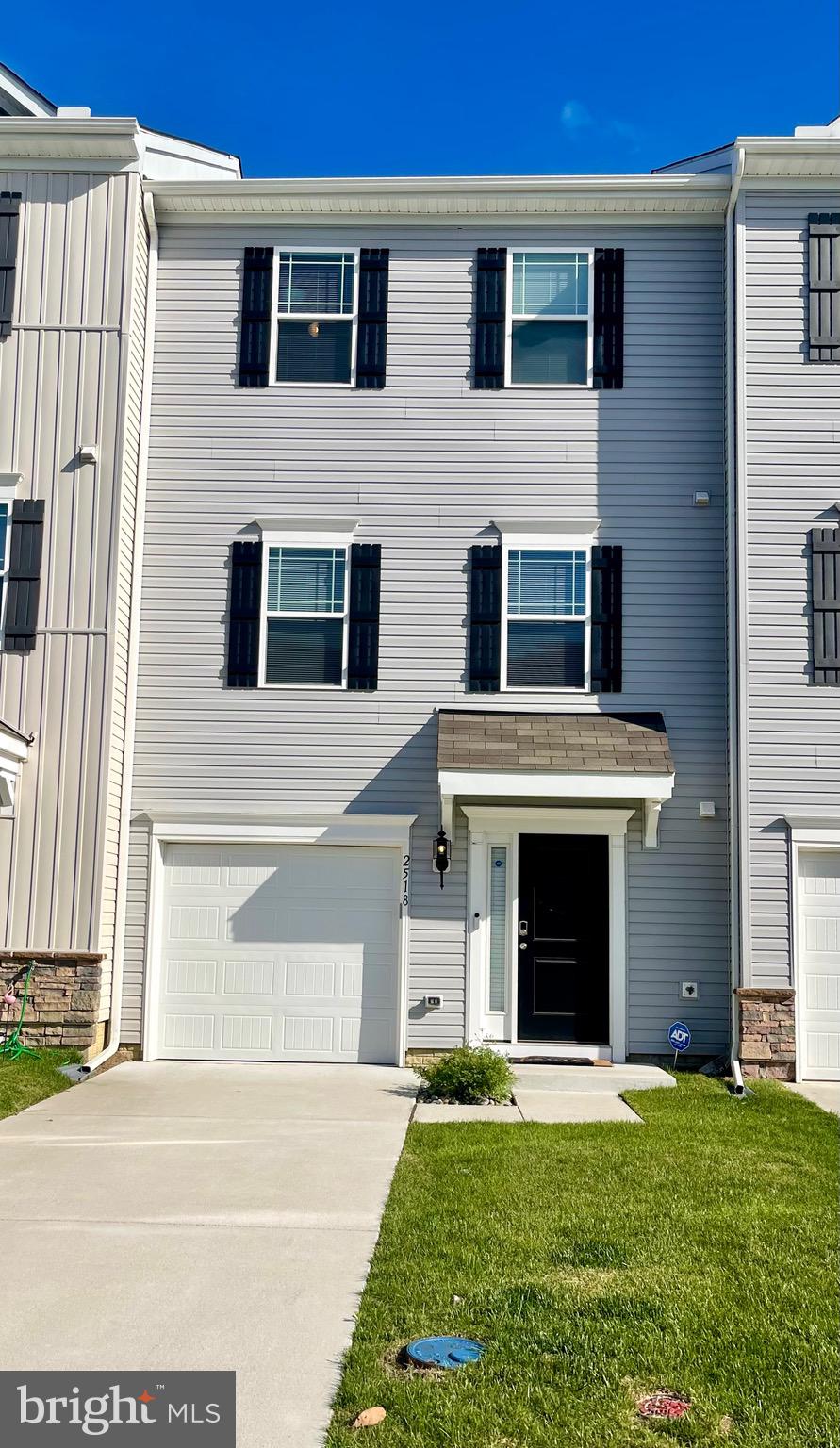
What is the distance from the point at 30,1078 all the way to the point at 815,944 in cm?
655

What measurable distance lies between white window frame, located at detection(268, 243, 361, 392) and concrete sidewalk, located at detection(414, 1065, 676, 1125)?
647 cm

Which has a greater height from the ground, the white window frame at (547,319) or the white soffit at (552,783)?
the white window frame at (547,319)

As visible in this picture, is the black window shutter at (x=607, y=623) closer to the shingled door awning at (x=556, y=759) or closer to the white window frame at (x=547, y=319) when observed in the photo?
the shingled door awning at (x=556, y=759)

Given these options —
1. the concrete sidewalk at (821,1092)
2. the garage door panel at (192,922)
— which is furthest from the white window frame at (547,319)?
the concrete sidewalk at (821,1092)

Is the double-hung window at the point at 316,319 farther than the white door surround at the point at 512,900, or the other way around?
the double-hung window at the point at 316,319

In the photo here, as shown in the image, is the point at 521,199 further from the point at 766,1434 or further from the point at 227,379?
the point at 766,1434

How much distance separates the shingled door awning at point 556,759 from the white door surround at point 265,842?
62 centimetres

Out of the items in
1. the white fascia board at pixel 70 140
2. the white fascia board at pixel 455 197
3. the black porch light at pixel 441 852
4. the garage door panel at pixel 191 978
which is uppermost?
the white fascia board at pixel 70 140

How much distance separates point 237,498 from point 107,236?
259 cm


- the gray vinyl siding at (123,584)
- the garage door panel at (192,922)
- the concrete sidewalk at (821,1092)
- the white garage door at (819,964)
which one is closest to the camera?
the concrete sidewalk at (821,1092)

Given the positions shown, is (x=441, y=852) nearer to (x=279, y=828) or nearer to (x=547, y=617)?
(x=279, y=828)

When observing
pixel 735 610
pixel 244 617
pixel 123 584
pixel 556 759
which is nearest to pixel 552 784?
pixel 556 759

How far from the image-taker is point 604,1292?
4.71 m

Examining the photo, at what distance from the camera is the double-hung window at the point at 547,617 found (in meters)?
11.0
